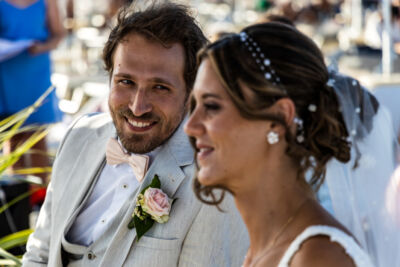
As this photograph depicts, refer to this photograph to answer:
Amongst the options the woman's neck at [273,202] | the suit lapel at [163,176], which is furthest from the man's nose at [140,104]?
the woman's neck at [273,202]

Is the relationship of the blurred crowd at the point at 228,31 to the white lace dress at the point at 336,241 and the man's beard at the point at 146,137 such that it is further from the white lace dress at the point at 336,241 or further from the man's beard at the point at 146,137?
the white lace dress at the point at 336,241

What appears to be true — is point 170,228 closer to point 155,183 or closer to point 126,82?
point 155,183

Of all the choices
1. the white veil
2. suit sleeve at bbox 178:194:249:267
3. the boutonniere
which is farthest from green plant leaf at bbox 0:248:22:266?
the white veil

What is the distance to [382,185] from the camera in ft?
10.6

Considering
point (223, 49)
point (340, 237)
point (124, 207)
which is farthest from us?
point (124, 207)

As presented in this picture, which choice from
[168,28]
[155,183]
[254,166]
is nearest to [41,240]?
[155,183]

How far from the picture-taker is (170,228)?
89.9 inches

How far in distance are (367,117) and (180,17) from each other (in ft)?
4.67

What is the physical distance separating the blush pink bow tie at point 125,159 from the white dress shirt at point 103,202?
7cm

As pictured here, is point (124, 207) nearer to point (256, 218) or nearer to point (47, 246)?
point (47, 246)

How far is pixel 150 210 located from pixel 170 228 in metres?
0.12

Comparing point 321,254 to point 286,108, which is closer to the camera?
point 321,254

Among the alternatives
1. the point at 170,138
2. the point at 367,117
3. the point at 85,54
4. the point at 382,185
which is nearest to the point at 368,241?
the point at 382,185

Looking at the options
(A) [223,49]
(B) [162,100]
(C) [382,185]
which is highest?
(A) [223,49]
